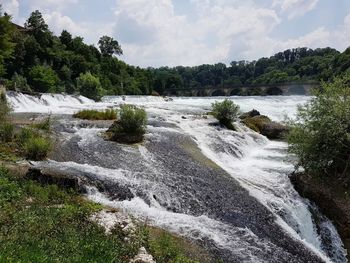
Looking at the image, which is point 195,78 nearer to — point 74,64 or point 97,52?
point 97,52

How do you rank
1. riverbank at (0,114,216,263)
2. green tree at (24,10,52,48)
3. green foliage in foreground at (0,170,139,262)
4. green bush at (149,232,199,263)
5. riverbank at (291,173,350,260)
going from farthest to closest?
1. green tree at (24,10,52,48)
2. riverbank at (291,173,350,260)
3. green bush at (149,232,199,263)
4. riverbank at (0,114,216,263)
5. green foliage in foreground at (0,170,139,262)

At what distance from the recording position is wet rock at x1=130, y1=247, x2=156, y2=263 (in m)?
8.57

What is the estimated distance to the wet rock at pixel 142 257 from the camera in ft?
28.1

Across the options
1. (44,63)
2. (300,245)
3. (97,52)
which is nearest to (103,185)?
(300,245)

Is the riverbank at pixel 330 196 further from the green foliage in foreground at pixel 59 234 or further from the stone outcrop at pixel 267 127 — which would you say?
the stone outcrop at pixel 267 127

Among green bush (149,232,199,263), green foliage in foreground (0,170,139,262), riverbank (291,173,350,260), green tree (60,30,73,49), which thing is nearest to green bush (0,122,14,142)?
green foliage in foreground (0,170,139,262)

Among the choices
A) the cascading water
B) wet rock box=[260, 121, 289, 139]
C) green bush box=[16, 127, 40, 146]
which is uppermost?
green bush box=[16, 127, 40, 146]

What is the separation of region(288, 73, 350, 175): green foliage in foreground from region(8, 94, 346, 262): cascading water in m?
1.35

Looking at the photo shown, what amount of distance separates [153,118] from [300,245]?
17497 millimetres

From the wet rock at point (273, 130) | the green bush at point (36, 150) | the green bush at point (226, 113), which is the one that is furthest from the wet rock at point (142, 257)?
the wet rock at point (273, 130)

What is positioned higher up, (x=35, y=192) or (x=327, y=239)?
(x=35, y=192)

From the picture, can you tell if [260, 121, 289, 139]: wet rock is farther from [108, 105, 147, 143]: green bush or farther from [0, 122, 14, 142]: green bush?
[0, 122, 14, 142]: green bush

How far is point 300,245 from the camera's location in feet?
38.2

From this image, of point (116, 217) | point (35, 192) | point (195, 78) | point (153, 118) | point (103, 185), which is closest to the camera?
point (116, 217)
